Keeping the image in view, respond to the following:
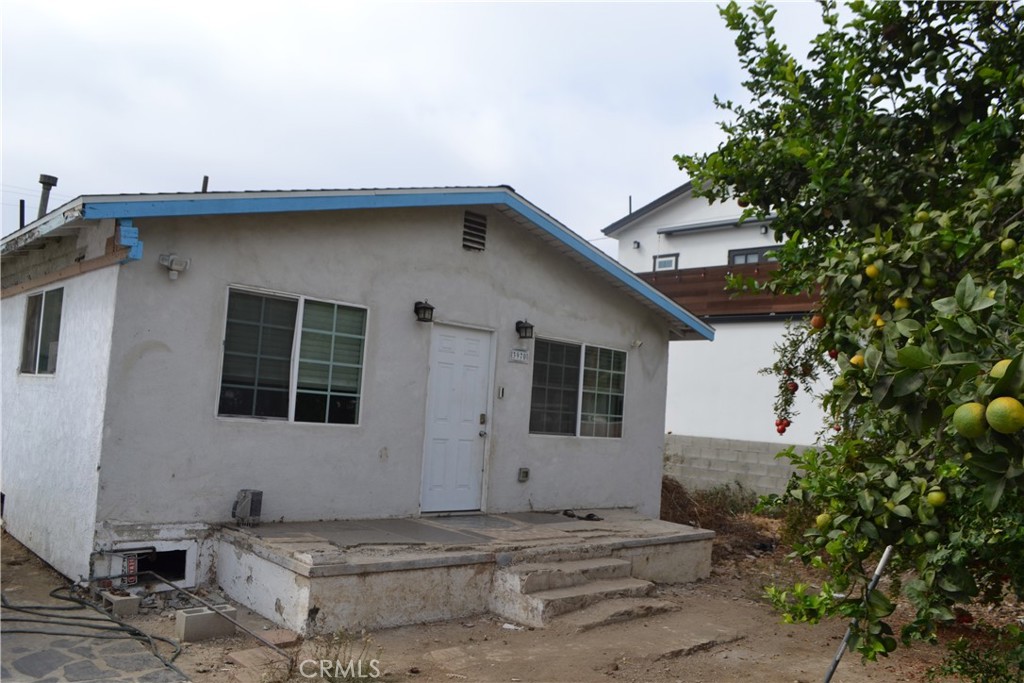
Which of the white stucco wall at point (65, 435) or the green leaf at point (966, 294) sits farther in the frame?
the white stucco wall at point (65, 435)

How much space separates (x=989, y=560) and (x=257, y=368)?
572 cm

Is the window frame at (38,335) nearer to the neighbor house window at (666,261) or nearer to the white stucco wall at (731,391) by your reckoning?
the white stucco wall at (731,391)

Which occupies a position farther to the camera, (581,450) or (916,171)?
(581,450)

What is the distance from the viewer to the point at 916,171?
499 centimetres

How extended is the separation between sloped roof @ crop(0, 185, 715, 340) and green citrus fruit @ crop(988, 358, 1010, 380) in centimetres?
590

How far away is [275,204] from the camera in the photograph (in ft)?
23.0

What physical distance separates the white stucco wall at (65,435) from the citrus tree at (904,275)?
4.93m

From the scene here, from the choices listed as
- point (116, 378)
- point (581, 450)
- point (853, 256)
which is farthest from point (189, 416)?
point (853, 256)

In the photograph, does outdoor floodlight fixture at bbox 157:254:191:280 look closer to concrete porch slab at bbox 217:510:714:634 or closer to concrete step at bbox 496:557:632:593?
concrete porch slab at bbox 217:510:714:634

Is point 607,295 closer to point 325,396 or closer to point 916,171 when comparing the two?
point 325,396

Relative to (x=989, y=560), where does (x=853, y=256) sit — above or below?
above

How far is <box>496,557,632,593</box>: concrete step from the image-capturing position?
6.69 meters

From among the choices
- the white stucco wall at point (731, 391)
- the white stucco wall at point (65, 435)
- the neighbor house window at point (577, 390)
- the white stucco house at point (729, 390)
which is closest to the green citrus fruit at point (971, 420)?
the white stucco wall at point (65, 435)

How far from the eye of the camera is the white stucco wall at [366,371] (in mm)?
6613
